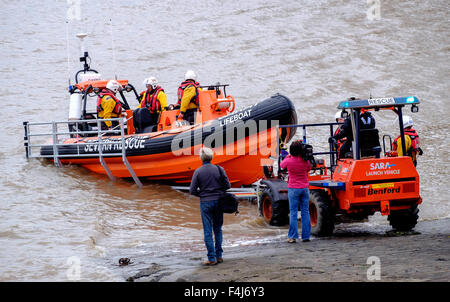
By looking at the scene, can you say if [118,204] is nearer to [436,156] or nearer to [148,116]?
[148,116]

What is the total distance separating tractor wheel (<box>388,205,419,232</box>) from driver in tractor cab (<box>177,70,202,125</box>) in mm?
4276

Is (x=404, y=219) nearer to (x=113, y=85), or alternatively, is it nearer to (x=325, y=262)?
(x=325, y=262)

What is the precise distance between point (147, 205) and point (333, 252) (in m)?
4.56

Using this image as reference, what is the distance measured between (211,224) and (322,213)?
1.76 m

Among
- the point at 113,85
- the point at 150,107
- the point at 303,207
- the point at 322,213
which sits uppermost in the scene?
the point at 113,85

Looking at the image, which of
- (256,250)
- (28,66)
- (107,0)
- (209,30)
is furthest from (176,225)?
(107,0)

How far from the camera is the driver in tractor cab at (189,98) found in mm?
10711

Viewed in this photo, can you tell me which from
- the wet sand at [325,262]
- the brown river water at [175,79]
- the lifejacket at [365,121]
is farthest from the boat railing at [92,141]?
the lifejacket at [365,121]

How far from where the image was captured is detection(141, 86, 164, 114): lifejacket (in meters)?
11.3

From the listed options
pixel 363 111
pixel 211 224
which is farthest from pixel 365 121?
pixel 211 224

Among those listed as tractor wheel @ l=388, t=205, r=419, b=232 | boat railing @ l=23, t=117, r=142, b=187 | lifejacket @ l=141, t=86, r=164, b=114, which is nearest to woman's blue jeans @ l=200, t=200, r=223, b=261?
tractor wheel @ l=388, t=205, r=419, b=232

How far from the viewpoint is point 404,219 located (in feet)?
25.2

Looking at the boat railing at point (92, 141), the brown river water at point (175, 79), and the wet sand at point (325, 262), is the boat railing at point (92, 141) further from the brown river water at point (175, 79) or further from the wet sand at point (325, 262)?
the wet sand at point (325, 262)

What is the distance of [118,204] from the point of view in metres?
10.2
